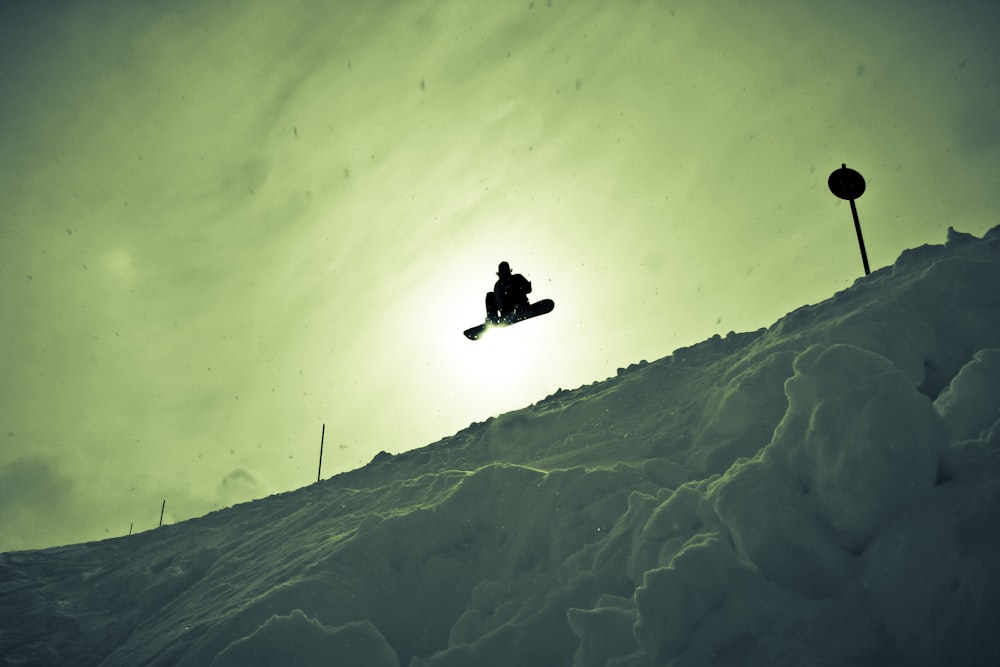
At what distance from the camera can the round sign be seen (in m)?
14.6

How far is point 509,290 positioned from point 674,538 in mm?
9958

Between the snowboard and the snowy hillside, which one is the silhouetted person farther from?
the snowy hillside

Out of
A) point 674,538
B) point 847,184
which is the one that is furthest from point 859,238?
point 674,538

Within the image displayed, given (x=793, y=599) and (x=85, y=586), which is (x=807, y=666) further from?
(x=85, y=586)

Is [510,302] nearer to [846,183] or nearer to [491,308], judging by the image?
[491,308]

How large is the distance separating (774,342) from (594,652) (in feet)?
22.9

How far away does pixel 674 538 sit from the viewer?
16.8 ft

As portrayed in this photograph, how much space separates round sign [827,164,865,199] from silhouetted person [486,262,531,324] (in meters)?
8.13

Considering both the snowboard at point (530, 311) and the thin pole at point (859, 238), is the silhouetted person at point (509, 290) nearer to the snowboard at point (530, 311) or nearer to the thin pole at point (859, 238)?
the snowboard at point (530, 311)

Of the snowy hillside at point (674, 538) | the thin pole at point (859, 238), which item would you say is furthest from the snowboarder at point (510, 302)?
the thin pole at point (859, 238)

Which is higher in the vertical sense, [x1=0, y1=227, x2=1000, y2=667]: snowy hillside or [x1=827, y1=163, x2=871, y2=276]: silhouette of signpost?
[x1=827, y1=163, x2=871, y2=276]: silhouette of signpost

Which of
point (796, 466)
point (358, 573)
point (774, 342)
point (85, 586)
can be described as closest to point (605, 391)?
point (774, 342)

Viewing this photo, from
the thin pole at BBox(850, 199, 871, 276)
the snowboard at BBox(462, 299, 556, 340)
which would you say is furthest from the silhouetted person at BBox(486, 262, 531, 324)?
the thin pole at BBox(850, 199, 871, 276)

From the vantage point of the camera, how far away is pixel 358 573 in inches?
287
